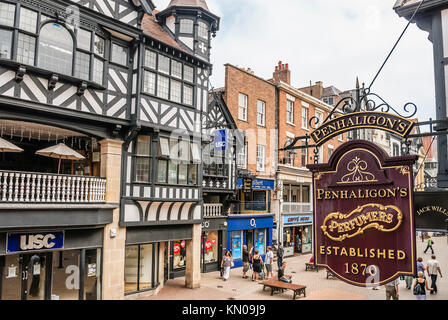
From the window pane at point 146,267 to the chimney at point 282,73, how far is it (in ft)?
63.7

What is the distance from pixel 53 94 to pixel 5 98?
144 centimetres

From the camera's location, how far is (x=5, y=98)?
10.1 meters

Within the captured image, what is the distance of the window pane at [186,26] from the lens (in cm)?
1661

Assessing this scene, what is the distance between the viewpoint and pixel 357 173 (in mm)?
5164

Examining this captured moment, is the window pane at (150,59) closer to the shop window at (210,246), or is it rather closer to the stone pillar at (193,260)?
the stone pillar at (193,260)

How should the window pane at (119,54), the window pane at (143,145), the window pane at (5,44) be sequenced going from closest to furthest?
the window pane at (5,44) → the window pane at (119,54) → the window pane at (143,145)

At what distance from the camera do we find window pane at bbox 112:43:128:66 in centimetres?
1335

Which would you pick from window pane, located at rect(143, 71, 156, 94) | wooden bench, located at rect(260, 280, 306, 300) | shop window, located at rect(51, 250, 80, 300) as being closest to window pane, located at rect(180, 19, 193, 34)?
window pane, located at rect(143, 71, 156, 94)

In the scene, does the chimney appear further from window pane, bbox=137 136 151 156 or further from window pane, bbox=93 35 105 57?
window pane, bbox=93 35 105 57

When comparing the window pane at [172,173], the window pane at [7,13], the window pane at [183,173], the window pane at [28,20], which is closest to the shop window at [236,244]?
the window pane at [183,173]

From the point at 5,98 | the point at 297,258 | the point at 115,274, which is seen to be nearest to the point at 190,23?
the point at 5,98

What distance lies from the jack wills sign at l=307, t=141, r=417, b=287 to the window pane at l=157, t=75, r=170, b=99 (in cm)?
1044
